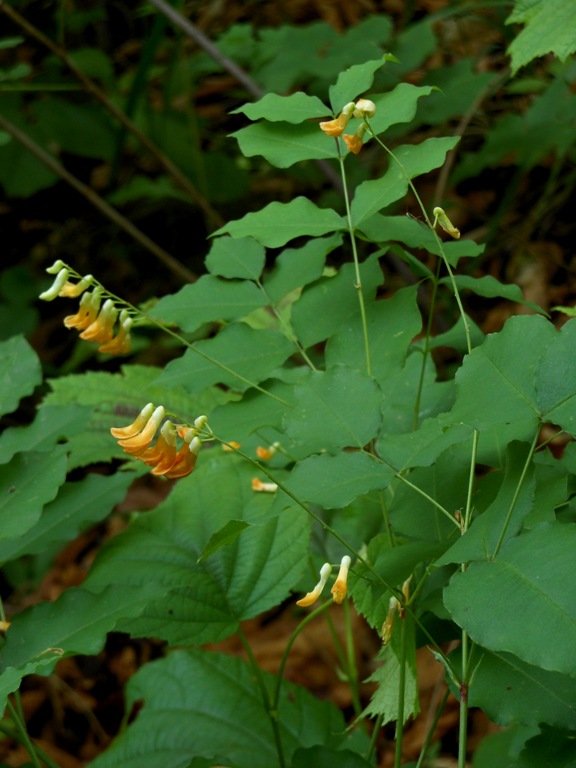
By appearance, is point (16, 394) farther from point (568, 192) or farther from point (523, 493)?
point (568, 192)

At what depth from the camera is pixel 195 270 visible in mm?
3805

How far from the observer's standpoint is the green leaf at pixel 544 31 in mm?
1420

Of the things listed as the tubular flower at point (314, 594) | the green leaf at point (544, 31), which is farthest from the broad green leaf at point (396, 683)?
the green leaf at point (544, 31)

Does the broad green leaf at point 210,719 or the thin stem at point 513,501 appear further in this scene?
the broad green leaf at point 210,719

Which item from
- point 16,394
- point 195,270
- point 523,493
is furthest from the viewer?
point 195,270

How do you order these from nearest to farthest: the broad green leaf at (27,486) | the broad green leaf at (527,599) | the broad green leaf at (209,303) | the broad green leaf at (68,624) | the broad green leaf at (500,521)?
the broad green leaf at (527,599) < the broad green leaf at (500,521) < the broad green leaf at (68,624) < the broad green leaf at (27,486) < the broad green leaf at (209,303)

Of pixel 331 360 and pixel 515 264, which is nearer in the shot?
pixel 331 360

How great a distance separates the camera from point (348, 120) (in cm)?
120

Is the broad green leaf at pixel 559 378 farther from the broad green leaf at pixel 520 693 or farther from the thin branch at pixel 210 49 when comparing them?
the thin branch at pixel 210 49

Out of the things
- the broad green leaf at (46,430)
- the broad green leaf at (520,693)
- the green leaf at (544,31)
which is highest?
the green leaf at (544,31)

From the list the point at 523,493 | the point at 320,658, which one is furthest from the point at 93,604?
the point at 320,658

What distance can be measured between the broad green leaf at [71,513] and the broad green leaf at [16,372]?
0.17 metres

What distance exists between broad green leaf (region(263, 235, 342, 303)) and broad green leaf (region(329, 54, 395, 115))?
200mm

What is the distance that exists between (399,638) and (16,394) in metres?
0.72
